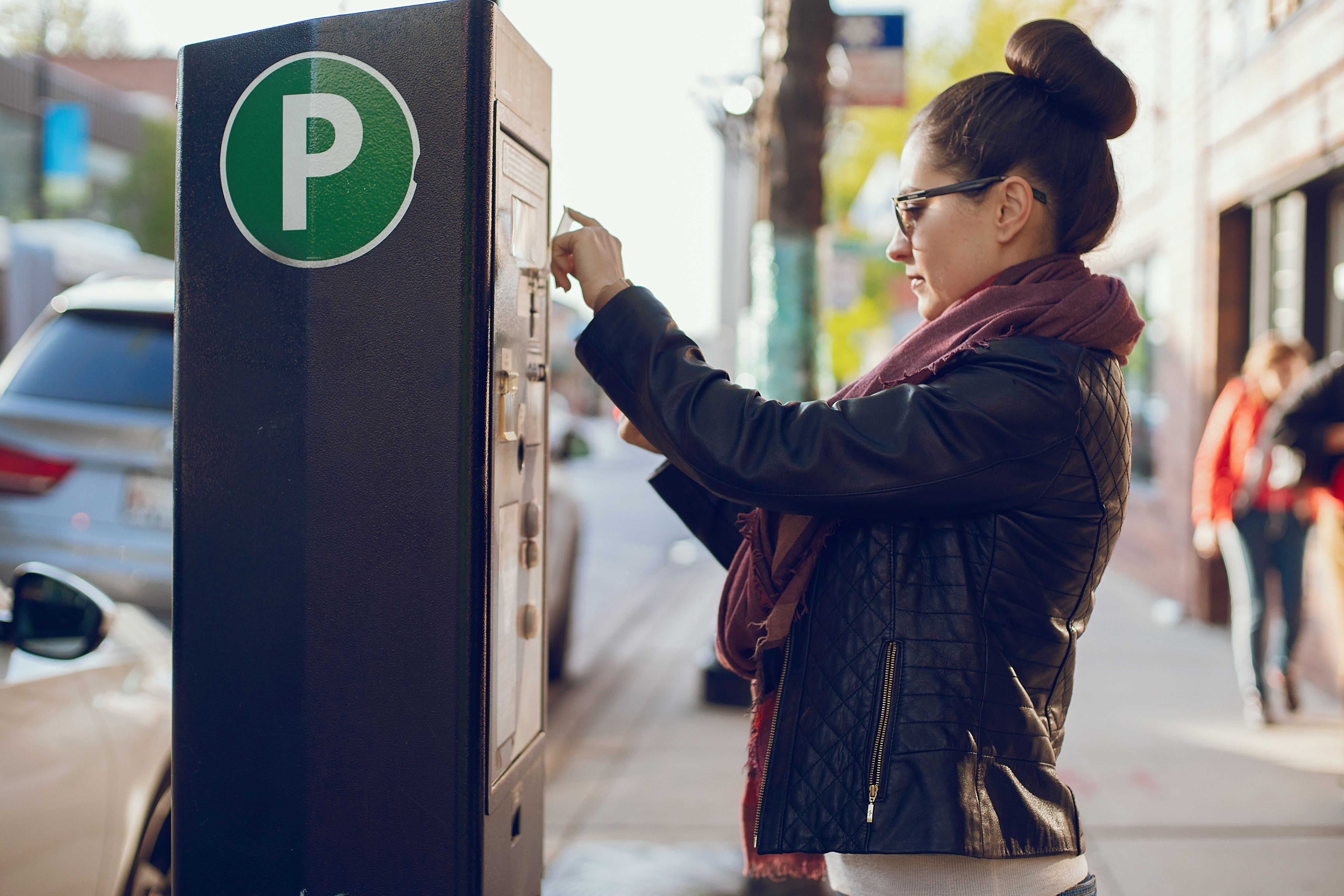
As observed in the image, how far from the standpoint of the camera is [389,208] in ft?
4.85

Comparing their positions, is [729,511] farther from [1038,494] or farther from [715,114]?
[715,114]

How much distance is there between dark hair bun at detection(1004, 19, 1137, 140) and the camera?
1.47 metres

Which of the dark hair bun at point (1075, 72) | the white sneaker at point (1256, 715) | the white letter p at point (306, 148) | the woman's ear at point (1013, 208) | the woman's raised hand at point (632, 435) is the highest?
the dark hair bun at point (1075, 72)

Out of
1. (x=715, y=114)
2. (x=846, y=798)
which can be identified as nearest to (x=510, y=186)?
(x=846, y=798)

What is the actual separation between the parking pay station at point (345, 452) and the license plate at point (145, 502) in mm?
2929

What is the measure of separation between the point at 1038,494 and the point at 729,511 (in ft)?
1.68

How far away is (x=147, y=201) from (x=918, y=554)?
31.7m

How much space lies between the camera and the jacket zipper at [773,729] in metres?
1.46

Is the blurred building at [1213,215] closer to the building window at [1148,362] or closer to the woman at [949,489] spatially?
the building window at [1148,362]

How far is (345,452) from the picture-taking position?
1486 millimetres

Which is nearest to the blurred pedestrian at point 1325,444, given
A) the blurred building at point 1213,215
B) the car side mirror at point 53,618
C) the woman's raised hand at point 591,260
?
the blurred building at point 1213,215

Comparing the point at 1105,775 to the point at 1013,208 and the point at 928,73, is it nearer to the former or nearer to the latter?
the point at 1013,208

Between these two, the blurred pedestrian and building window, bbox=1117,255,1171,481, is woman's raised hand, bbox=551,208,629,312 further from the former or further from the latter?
building window, bbox=1117,255,1171,481

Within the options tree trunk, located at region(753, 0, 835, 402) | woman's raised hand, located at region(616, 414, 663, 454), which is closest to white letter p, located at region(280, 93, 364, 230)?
woman's raised hand, located at region(616, 414, 663, 454)
